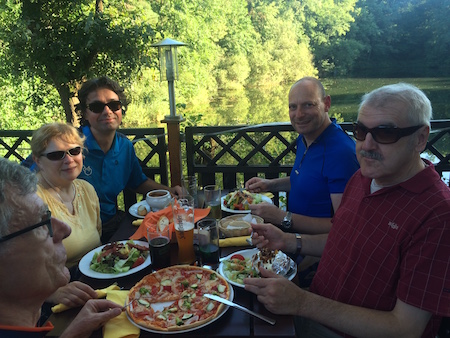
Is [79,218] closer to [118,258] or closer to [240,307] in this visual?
[118,258]

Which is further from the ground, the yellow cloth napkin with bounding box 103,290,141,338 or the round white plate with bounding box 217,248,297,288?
the round white plate with bounding box 217,248,297,288

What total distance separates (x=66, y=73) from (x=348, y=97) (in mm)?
16435

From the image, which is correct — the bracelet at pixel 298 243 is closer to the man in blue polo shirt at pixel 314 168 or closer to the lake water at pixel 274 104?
the man in blue polo shirt at pixel 314 168

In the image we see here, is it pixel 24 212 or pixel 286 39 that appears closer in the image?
pixel 24 212

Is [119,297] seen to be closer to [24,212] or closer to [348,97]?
[24,212]

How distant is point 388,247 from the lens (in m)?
1.33

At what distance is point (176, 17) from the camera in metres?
11.7

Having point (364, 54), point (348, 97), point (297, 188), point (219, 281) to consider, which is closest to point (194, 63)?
point (348, 97)

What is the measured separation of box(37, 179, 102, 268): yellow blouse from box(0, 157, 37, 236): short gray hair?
3.13 ft

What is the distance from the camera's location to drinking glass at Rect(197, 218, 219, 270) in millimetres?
1620

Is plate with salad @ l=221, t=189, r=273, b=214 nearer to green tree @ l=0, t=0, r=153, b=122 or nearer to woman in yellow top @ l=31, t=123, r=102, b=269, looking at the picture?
woman in yellow top @ l=31, t=123, r=102, b=269

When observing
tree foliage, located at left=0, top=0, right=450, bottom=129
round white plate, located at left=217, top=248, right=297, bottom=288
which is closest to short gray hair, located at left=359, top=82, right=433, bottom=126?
round white plate, located at left=217, top=248, right=297, bottom=288

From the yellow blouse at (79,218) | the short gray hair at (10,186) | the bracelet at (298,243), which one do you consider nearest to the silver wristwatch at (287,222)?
the bracelet at (298,243)

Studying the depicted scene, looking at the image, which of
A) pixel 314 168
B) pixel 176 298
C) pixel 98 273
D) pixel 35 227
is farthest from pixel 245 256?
pixel 35 227
